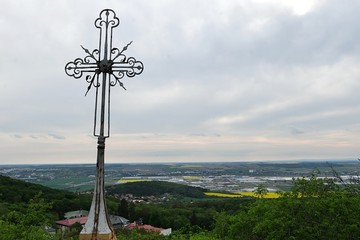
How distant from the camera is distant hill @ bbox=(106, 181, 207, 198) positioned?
8600 centimetres

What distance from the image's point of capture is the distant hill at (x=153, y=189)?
86.0 meters

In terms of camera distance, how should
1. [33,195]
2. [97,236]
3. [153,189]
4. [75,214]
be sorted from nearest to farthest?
[97,236]
[33,195]
[75,214]
[153,189]

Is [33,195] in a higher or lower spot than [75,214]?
higher

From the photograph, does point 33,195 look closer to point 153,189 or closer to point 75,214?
point 75,214

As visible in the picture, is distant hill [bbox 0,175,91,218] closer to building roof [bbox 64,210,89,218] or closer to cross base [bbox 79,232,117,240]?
building roof [bbox 64,210,89,218]

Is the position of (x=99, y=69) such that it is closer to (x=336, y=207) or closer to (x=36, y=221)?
(x=336, y=207)

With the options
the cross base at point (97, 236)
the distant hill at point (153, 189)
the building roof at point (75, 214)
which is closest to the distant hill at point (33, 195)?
the building roof at point (75, 214)

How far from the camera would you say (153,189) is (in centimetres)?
8906

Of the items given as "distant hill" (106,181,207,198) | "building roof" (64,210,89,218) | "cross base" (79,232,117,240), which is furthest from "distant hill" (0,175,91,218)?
"cross base" (79,232,117,240)

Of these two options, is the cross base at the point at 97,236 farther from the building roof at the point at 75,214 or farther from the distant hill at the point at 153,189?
the distant hill at the point at 153,189

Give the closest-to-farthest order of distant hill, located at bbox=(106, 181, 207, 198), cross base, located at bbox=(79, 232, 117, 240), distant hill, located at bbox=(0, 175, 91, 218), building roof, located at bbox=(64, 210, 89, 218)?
cross base, located at bbox=(79, 232, 117, 240)
distant hill, located at bbox=(0, 175, 91, 218)
building roof, located at bbox=(64, 210, 89, 218)
distant hill, located at bbox=(106, 181, 207, 198)

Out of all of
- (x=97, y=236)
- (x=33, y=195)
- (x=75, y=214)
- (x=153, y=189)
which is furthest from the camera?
(x=153, y=189)

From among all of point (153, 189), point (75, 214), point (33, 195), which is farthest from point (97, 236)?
point (153, 189)

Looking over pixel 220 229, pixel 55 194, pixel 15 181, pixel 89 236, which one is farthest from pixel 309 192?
pixel 15 181
